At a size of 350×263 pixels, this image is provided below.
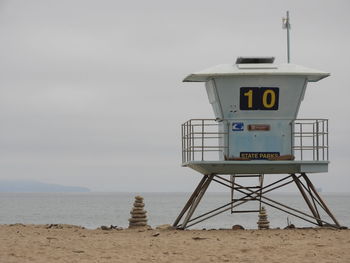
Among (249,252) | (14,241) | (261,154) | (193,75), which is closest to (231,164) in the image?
(261,154)

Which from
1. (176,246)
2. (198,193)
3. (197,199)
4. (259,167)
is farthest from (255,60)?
(176,246)

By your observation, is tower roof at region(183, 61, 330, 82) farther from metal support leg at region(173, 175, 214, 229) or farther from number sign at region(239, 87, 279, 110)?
metal support leg at region(173, 175, 214, 229)

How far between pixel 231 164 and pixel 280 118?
259cm

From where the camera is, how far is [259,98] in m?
29.5

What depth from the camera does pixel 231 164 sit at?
1143 inches

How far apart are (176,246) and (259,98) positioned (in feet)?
25.0

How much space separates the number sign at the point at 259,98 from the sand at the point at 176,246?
462 centimetres

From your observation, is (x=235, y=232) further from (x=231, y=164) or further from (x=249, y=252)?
(x=249, y=252)

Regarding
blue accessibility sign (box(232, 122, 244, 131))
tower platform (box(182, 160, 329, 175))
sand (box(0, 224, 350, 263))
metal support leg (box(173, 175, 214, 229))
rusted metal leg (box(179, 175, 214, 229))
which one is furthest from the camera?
metal support leg (box(173, 175, 214, 229))

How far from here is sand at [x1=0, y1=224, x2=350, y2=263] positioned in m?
22.1

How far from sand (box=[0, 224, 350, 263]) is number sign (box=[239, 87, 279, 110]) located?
4.62 meters

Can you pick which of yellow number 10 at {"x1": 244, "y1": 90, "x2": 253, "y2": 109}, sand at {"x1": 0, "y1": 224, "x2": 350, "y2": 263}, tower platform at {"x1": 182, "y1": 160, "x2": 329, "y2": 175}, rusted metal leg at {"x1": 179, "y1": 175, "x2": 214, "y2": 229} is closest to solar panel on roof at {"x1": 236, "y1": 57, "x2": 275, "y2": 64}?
yellow number 10 at {"x1": 244, "y1": 90, "x2": 253, "y2": 109}

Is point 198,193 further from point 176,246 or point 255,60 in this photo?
point 176,246

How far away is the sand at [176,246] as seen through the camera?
22.1 meters
